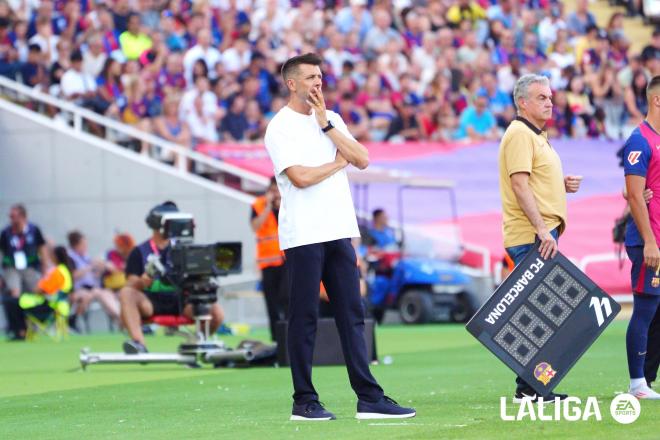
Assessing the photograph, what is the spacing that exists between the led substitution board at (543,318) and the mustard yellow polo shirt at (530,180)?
36 centimetres

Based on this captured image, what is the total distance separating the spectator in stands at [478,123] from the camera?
2784 centimetres

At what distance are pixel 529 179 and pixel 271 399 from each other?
2.50 m

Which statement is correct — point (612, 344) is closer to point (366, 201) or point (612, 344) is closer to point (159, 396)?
point (159, 396)

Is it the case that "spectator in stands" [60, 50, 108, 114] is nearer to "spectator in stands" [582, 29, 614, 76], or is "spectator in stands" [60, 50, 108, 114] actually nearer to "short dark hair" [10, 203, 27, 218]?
"short dark hair" [10, 203, 27, 218]

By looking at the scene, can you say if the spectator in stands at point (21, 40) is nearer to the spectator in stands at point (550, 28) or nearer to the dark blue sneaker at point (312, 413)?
the spectator in stands at point (550, 28)

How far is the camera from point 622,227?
1343 cm

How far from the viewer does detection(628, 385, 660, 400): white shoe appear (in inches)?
405

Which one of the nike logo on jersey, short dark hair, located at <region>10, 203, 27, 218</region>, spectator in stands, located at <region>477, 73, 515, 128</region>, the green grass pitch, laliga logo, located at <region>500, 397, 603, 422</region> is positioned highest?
spectator in stands, located at <region>477, 73, 515, 128</region>

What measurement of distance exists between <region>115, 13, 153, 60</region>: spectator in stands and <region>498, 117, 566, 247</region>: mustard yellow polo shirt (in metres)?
17.4

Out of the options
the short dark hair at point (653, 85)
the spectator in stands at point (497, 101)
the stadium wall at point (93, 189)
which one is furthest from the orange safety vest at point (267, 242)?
the spectator in stands at point (497, 101)

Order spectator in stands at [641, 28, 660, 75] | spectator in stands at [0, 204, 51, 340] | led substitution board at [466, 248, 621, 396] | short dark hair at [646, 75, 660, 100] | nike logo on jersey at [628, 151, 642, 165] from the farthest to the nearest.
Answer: spectator in stands at [641, 28, 660, 75], spectator in stands at [0, 204, 51, 340], short dark hair at [646, 75, 660, 100], nike logo on jersey at [628, 151, 642, 165], led substitution board at [466, 248, 621, 396]

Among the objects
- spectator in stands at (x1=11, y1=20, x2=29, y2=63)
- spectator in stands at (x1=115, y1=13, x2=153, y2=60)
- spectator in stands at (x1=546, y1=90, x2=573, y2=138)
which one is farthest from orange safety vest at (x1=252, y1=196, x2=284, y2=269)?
spectator in stands at (x1=546, y1=90, x2=573, y2=138)

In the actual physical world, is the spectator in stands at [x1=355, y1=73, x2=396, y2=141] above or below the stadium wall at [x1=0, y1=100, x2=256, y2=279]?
above

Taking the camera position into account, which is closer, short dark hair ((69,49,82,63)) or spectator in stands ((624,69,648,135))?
short dark hair ((69,49,82,63))
